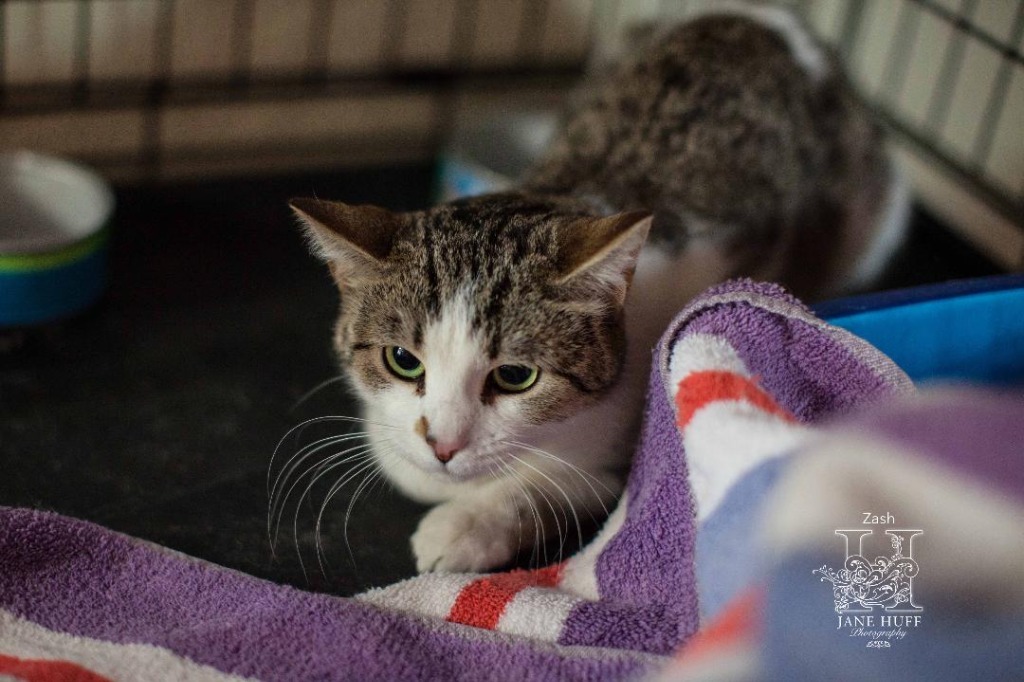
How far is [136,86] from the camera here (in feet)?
7.95

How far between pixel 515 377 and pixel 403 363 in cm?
14

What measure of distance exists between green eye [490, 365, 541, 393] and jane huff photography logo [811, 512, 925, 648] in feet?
1.56

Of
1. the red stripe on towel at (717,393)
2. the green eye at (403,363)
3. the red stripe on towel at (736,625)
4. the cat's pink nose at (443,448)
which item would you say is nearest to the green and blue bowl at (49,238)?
the green eye at (403,363)

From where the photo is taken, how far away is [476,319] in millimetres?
1313

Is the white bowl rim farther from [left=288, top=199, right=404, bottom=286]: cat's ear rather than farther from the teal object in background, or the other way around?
the teal object in background

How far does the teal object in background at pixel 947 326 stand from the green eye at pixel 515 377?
0.36 m

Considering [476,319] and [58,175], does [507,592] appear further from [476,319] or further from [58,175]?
[58,175]

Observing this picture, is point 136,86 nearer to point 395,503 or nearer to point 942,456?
point 395,503

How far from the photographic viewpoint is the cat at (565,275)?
52.1 inches

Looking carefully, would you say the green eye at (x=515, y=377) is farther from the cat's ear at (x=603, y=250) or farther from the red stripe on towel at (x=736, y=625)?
the red stripe on towel at (x=736, y=625)

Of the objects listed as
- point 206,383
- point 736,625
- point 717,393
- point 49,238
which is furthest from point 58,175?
point 736,625

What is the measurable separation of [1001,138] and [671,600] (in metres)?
1.59

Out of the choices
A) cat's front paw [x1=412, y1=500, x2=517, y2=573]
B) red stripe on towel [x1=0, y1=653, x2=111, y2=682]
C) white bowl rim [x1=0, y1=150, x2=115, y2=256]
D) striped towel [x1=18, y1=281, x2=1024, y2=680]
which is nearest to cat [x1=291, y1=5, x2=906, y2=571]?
cat's front paw [x1=412, y1=500, x2=517, y2=573]

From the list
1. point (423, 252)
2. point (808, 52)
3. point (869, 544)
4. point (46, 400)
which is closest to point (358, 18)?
point (808, 52)
